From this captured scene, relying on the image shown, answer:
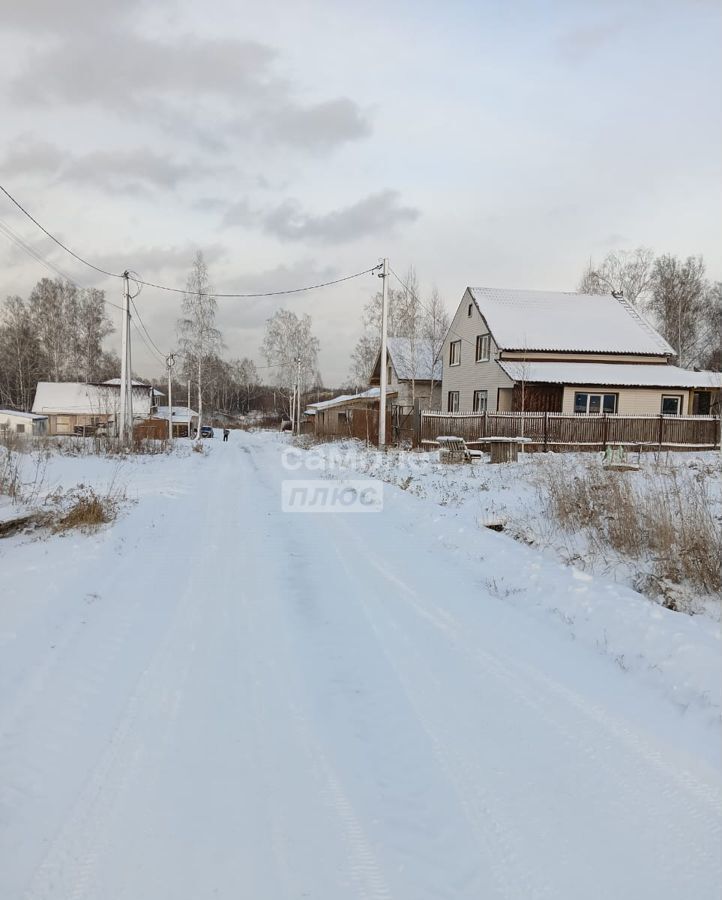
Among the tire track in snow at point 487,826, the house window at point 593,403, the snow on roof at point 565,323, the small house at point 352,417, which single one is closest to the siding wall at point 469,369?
the snow on roof at point 565,323

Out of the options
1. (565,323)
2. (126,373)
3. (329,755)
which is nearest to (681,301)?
(565,323)

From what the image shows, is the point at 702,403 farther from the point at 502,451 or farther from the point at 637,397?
the point at 502,451

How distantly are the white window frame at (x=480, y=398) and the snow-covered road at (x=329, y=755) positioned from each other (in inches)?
929

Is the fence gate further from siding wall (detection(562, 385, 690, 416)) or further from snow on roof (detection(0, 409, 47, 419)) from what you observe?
snow on roof (detection(0, 409, 47, 419))

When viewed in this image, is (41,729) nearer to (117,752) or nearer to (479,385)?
(117,752)

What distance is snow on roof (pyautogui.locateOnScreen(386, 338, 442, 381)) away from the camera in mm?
37250

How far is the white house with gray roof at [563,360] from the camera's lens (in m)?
25.9

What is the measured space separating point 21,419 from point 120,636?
52611 millimetres

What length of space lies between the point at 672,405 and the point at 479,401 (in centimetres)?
910

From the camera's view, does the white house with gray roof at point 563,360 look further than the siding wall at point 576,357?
No

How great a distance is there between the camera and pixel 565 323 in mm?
29672

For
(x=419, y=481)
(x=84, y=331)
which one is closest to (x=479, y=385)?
(x=419, y=481)

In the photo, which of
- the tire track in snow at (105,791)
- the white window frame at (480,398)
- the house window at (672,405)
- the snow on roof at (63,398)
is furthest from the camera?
the snow on roof at (63,398)

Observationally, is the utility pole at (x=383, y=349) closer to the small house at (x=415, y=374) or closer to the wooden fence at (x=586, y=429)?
the wooden fence at (x=586, y=429)
